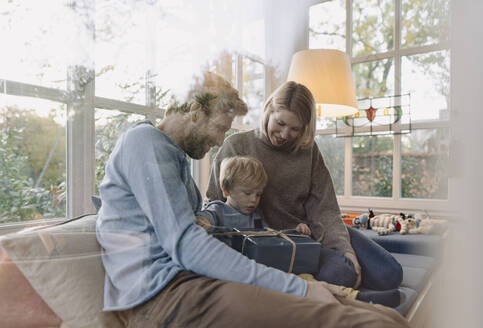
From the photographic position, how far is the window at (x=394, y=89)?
0.57m

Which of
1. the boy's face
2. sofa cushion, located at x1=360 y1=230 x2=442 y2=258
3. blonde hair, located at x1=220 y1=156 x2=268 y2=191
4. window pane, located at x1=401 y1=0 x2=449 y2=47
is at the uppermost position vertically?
window pane, located at x1=401 y1=0 x2=449 y2=47

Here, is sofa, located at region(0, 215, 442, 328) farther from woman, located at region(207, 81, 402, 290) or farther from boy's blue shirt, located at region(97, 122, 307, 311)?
woman, located at region(207, 81, 402, 290)

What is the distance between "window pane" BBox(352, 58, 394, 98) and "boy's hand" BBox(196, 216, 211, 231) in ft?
1.49

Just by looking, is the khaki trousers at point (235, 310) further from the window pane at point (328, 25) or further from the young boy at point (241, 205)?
the window pane at point (328, 25)

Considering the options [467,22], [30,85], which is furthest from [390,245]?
[30,85]

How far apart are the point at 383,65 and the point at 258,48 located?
0.27m

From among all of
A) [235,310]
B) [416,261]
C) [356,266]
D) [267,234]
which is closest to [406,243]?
[416,261]

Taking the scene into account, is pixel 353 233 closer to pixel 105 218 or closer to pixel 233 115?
pixel 233 115

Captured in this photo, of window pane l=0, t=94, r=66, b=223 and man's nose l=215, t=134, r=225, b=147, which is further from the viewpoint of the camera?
man's nose l=215, t=134, r=225, b=147

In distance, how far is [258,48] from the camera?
62cm

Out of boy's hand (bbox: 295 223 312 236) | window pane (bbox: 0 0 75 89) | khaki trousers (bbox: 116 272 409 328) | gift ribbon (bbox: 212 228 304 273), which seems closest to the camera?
window pane (bbox: 0 0 75 89)

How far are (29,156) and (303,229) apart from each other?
0.48m

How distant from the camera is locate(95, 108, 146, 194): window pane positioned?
37 centimetres

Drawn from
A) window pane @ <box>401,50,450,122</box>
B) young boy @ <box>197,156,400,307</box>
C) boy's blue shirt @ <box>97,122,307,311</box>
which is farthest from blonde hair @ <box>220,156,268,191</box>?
window pane @ <box>401,50,450,122</box>
